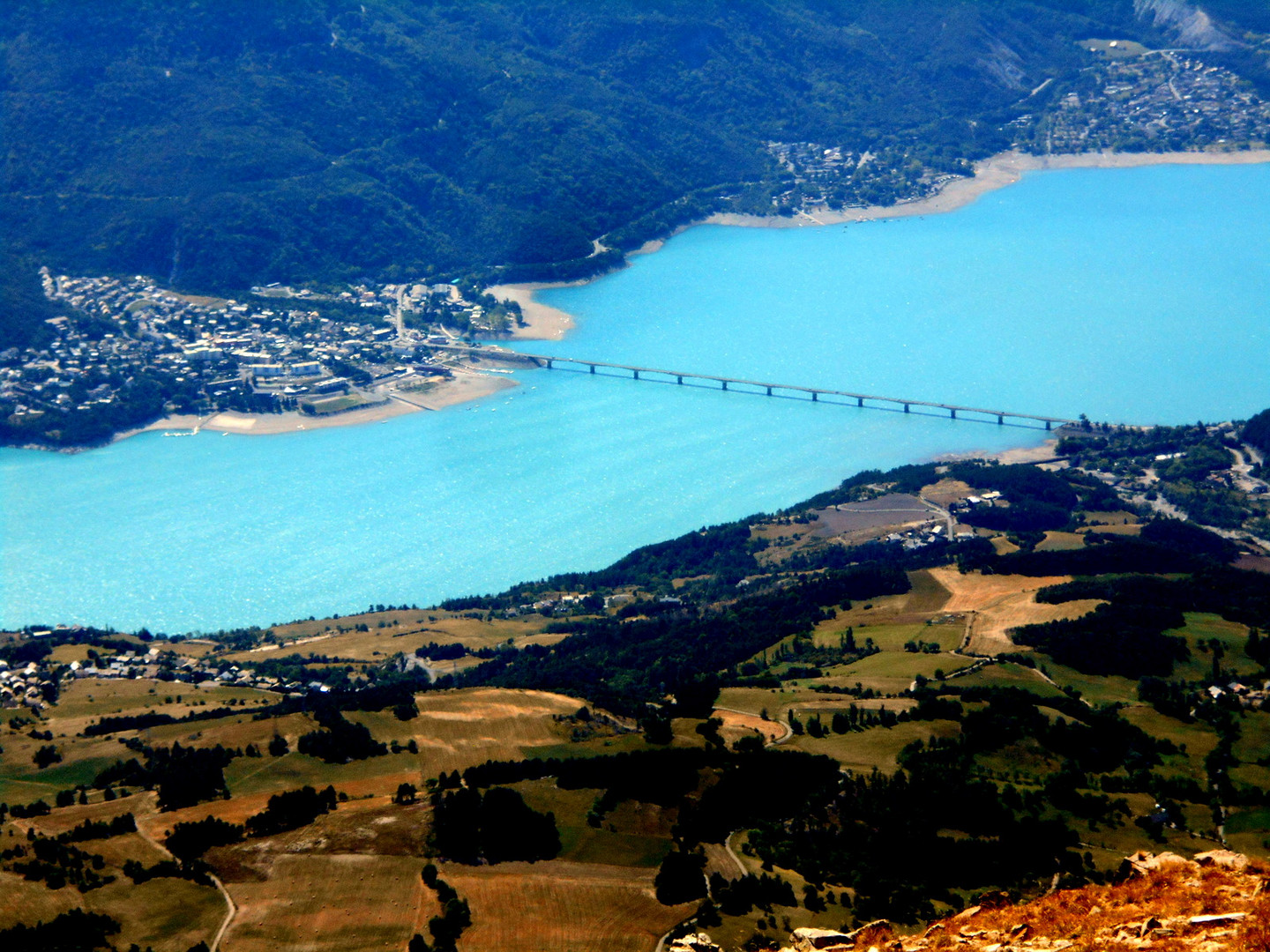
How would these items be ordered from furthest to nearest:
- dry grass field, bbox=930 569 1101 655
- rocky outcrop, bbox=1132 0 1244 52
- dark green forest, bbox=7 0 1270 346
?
rocky outcrop, bbox=1132 0 1244 52, dark green forest, bbox=7 0 1270 346, dry grass field, bbox=930 569 1101 655

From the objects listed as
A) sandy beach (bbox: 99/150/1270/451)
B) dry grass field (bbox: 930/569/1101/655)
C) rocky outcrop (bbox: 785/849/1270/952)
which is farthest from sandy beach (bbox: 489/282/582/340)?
rocky outcrop (bbox: 785/849/1270/952)

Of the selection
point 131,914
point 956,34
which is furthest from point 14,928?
point 956,34

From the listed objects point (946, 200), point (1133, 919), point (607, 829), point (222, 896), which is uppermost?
point (946, 200)

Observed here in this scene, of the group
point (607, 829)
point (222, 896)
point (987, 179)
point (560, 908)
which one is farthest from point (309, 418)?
point (987, 179)

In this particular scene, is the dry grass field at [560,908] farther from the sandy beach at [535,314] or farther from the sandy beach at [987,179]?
the sandy beach at [987,179]

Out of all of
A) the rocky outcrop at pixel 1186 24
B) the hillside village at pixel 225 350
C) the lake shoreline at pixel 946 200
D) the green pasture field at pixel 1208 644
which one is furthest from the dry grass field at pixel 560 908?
the rocky outcrop at pixel 1186 24

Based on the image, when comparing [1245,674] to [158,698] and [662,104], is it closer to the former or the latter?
[158,698]

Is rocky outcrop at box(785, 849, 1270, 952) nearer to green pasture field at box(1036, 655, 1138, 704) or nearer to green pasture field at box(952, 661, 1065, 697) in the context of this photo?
green pasture field at box(952, 661, 1065, 697)

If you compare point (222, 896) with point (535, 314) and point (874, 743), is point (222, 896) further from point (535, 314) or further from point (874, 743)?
point (535, 314)
